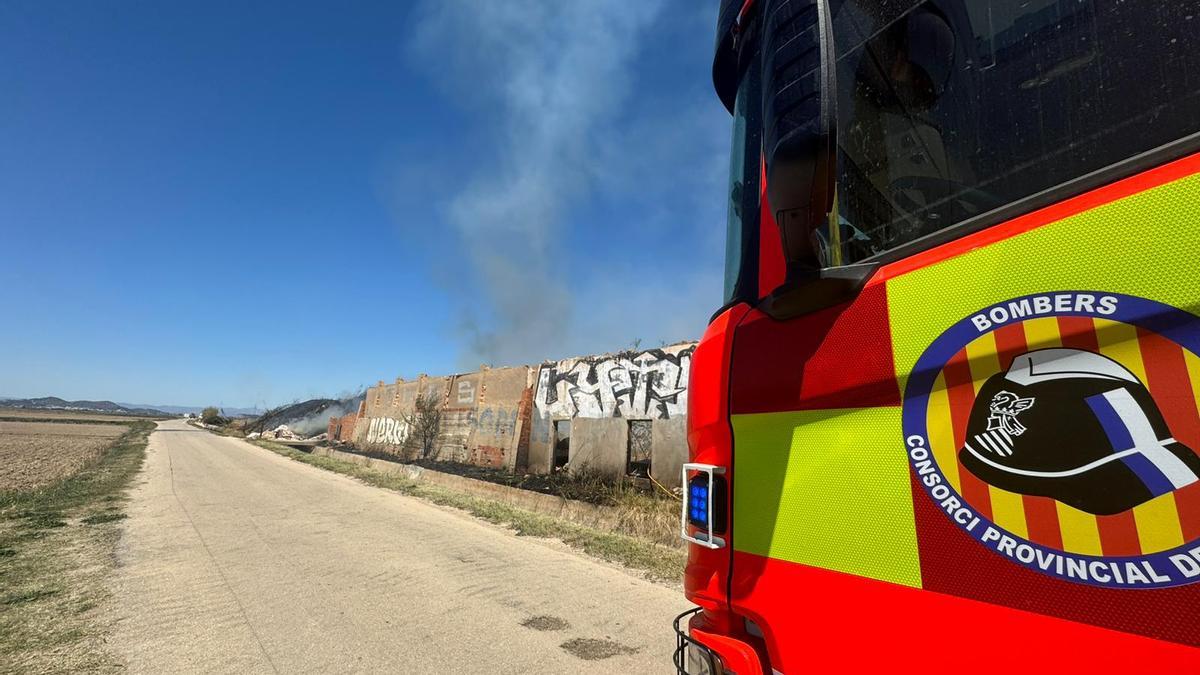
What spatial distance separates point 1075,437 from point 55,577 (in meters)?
7.87

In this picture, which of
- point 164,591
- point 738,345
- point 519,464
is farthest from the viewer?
point 519,464

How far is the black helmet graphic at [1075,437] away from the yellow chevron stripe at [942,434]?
0.03 metres

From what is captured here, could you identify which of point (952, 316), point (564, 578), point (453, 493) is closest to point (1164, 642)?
point (952, 316)

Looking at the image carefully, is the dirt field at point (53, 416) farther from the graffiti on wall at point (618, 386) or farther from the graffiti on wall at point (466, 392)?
the graffiti on wall at point (618, 386)

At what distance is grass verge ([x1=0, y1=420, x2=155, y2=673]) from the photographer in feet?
11.8

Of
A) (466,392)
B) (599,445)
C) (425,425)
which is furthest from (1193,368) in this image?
(425,425)

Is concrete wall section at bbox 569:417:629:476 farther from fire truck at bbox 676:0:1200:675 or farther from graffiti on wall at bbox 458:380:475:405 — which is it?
fire truck at bbox 676:0:1200:675

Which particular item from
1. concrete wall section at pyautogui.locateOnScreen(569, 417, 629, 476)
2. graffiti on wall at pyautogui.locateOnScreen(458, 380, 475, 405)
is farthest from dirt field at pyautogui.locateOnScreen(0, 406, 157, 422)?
concrete wall section at pyautogui.locateOnScreen(569, 417, 629, 476)

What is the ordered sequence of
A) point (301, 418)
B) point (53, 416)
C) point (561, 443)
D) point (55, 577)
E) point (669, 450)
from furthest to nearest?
point (53, 416)
point (301, 418)
point (561, 443)
point (669, 450)
point (55, 577)

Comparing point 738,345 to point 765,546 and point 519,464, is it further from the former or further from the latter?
point 519,464

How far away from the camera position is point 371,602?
185 inches

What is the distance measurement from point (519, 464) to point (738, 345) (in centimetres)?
1486

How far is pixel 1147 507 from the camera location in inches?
37.5

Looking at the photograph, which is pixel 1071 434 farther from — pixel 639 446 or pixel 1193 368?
pixel 639 446
